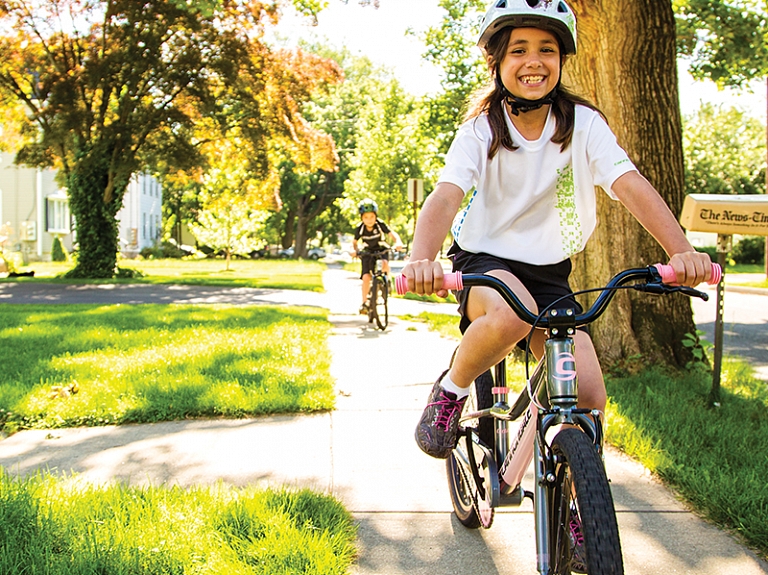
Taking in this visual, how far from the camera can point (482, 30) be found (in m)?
2.72

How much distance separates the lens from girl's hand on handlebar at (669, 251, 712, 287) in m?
2.11

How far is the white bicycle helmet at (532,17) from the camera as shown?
8.45ft

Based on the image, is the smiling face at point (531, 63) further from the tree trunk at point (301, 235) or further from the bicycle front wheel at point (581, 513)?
the tree trunk at point (301, 235)

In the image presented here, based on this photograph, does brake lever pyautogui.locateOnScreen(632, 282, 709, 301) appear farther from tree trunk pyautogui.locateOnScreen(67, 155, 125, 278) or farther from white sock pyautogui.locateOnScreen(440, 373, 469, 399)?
tree trunk pyautogui.locateOnScreen(67, 155, 125, 278)

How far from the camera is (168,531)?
2863 millimetres

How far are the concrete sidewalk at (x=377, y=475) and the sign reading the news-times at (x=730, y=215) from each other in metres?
1.72

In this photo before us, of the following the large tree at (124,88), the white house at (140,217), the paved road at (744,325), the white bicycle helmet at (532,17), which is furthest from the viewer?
the white house at (140,217)

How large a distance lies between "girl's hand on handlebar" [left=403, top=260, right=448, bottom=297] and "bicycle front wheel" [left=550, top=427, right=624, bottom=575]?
536 mm

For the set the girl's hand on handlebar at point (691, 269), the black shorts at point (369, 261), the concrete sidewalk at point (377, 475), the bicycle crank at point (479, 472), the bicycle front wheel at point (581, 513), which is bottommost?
the concrete sidewalk at point (377, 475)

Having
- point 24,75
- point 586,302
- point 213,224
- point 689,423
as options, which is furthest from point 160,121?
point 689,423

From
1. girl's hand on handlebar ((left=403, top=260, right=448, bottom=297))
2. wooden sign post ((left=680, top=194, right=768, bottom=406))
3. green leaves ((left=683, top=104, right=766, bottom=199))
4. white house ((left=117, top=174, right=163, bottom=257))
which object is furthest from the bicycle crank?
green leaves ((left=683, top=104, right=766, bottom=199))

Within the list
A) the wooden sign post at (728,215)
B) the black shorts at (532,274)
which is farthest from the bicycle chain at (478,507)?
the wooden sign post at (728,215)

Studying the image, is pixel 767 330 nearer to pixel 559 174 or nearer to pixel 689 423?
pixel 689 423

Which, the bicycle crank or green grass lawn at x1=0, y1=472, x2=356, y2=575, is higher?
the bicycle crank
